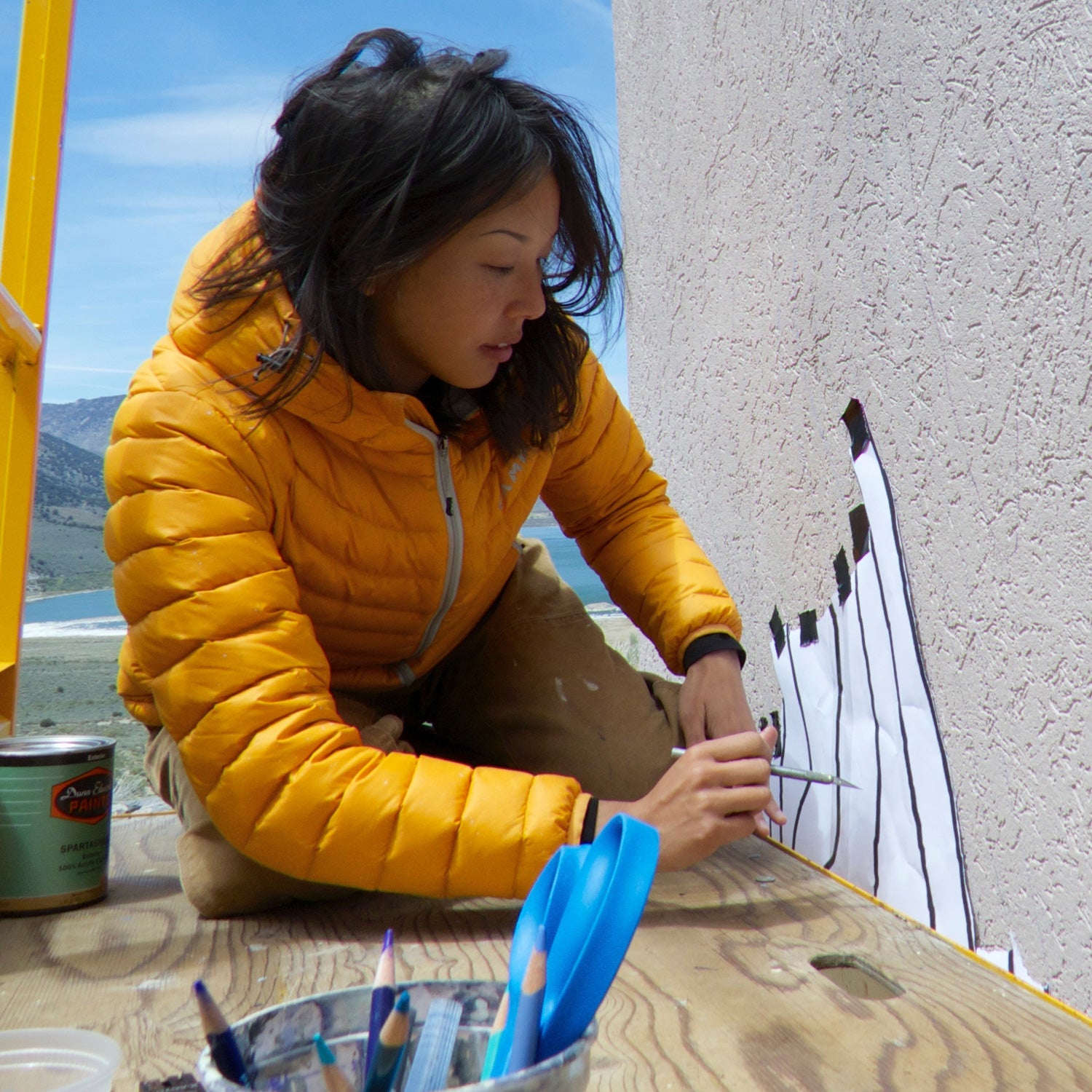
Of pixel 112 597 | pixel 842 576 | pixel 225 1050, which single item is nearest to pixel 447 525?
pixel 112 597

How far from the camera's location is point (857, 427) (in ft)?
4.71

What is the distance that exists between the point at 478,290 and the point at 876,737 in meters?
0.81

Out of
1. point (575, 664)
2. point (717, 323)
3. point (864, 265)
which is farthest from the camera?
point (717, 323)

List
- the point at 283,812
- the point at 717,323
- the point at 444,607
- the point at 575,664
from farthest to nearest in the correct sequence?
the point at 717,323
the point at 575,664
the point at 444,607
the point at 283,812

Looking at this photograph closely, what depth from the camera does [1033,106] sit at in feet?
3.48

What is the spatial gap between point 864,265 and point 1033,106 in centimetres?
36

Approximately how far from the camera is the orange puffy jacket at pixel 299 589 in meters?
1.18

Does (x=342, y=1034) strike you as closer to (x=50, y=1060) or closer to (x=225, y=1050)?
(x=225, y=1050)

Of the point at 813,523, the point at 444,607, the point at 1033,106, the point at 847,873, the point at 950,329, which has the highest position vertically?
the point at 1033,106

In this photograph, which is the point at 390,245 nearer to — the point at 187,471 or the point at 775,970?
→ the point at 187,471

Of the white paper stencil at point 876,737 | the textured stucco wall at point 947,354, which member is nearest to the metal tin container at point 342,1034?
the textured stucco wall at point 947,354

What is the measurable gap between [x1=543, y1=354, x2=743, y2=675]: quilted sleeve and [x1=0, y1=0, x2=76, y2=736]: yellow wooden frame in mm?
973

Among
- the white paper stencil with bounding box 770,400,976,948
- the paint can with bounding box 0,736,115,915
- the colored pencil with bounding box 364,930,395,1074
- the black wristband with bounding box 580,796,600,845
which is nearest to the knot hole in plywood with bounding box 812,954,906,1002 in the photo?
the white paper stencil with bounding box 770,400,976,948

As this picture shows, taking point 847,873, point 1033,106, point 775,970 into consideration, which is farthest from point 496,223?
point 847,873
